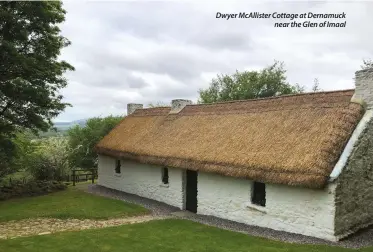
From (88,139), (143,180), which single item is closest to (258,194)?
(143,180)

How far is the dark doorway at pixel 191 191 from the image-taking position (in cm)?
1628

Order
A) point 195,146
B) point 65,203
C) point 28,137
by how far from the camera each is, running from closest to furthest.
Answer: point 195,146 < point 65,203 < point 28,137

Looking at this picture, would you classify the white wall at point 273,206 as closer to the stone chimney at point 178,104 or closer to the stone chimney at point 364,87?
the stone chimney at point 364,87

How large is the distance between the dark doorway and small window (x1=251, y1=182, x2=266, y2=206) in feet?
11.6

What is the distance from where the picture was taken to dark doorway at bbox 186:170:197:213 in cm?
1628

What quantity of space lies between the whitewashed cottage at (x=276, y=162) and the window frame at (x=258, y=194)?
4 cm

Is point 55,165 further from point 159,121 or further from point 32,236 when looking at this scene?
point 32,236

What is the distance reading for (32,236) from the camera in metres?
11.7

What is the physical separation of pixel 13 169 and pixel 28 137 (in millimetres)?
6257

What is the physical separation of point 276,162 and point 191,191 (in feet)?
17.8

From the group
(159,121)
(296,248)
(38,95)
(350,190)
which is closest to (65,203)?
(38,95)

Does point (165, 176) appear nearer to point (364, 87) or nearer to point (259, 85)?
point (364, 87)

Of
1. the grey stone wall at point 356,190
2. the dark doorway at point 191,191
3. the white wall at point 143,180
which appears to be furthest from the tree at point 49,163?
the grey stone wall at point 356,190

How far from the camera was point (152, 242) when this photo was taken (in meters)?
11.3
